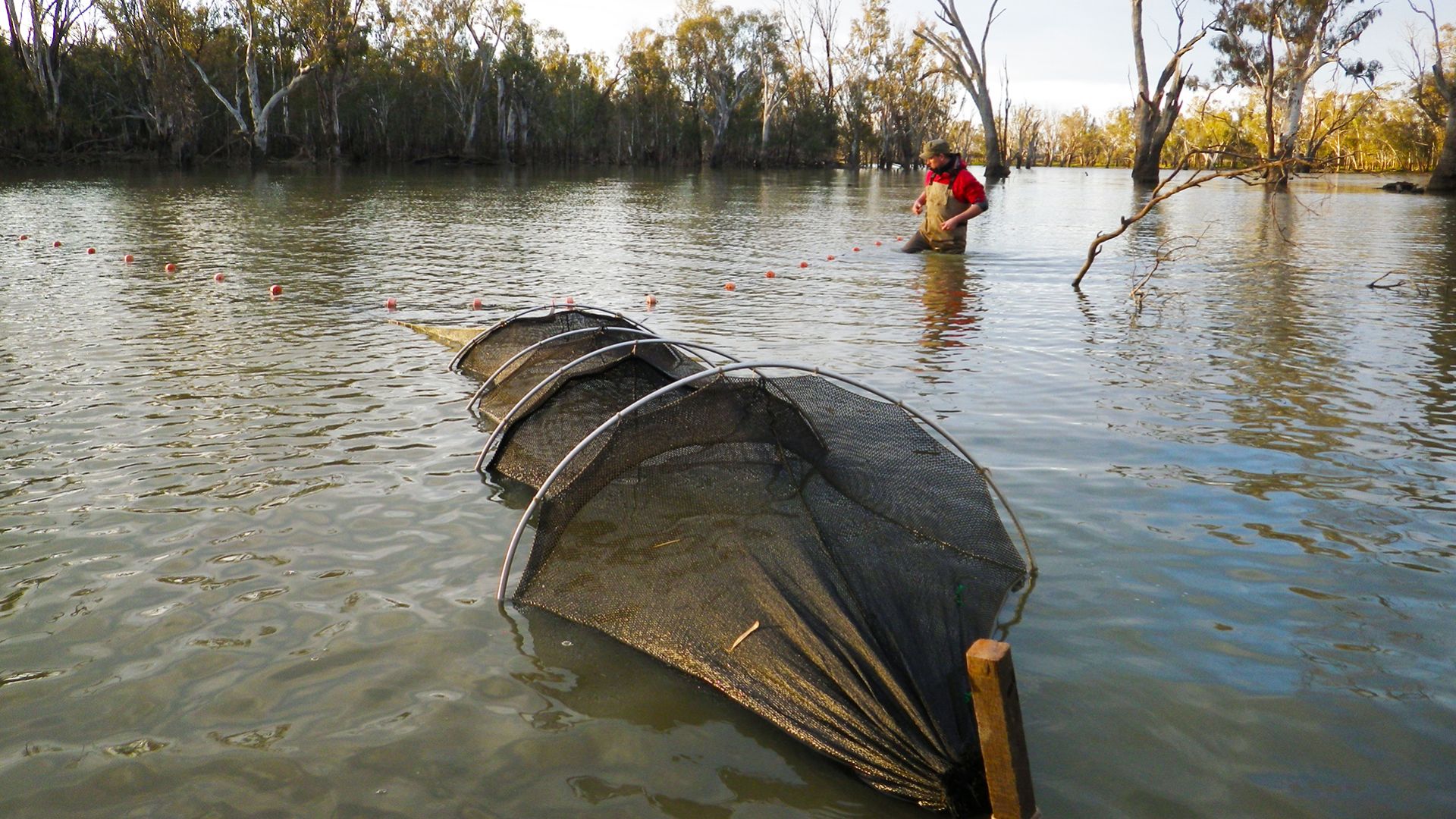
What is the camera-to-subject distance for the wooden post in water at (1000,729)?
3.02m

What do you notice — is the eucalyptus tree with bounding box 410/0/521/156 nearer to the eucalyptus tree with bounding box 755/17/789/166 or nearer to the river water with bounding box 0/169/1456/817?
the eucalyptus tree with bounding box 755/17/789/166

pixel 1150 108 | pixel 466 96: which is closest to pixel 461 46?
pixel 466 96

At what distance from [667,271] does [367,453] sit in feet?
37.2

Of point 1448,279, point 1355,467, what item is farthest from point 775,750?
point 1448,279

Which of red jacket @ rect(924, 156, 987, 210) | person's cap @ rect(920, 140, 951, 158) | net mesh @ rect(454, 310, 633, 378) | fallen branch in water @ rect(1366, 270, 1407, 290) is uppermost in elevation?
person's cap @ rect(920, 140, 951, 158)

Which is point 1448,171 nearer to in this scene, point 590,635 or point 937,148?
point 937,148

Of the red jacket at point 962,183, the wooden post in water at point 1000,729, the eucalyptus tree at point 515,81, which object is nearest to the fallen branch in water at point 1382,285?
the red jacket at point 962,183

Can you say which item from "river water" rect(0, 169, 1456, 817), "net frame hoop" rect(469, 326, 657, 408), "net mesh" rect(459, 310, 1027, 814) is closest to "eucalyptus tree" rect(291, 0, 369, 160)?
"river water" rect(0, 169, 1456, 817)

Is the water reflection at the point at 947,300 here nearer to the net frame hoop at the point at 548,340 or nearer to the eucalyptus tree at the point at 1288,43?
the net frame hoop at the point at 548,340

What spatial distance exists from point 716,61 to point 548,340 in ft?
284

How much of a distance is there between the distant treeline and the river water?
4122 centimetres

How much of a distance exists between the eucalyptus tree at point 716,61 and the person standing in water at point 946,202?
72.2 metres

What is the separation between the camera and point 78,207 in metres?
27.4

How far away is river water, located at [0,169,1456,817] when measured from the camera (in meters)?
4.00
